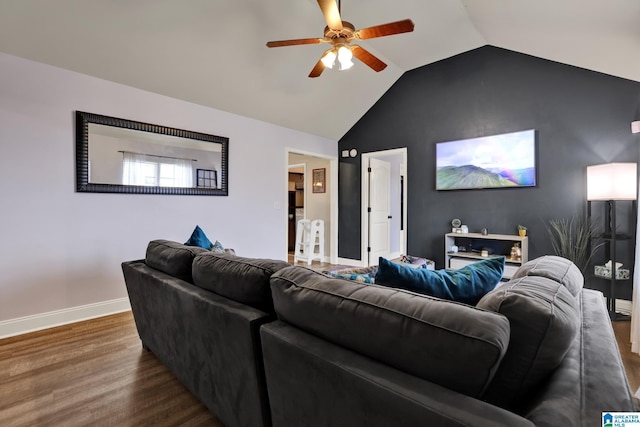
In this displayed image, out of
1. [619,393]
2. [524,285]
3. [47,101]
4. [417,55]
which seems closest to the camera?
[619,393]

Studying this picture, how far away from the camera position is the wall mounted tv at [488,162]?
3.80 metres

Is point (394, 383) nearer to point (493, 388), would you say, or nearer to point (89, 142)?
point (493, 388)

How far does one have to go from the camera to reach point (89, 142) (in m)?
2.92

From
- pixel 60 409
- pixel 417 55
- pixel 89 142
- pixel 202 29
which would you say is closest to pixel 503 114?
pixel 417 55

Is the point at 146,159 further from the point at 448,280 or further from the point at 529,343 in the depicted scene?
the point at 529,343

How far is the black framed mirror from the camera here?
2926mm

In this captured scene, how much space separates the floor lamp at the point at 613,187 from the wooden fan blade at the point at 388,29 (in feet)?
8.01

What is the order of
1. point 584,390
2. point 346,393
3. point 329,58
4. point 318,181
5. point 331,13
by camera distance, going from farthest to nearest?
1. point 318,181
2. point 329,58
3. point 331,13
4. point 346,393
5. point 584,390

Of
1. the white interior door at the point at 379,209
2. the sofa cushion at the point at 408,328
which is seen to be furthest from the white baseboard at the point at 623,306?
the sofa cushion at the point at 408,328

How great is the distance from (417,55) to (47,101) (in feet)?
14.3

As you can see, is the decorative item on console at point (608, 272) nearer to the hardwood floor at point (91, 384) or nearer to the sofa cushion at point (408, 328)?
the hardwood floor at point (91, 384)

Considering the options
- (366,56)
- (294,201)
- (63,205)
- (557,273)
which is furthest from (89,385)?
(294,201)

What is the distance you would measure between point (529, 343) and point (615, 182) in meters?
3.21

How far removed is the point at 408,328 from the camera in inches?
30.3
